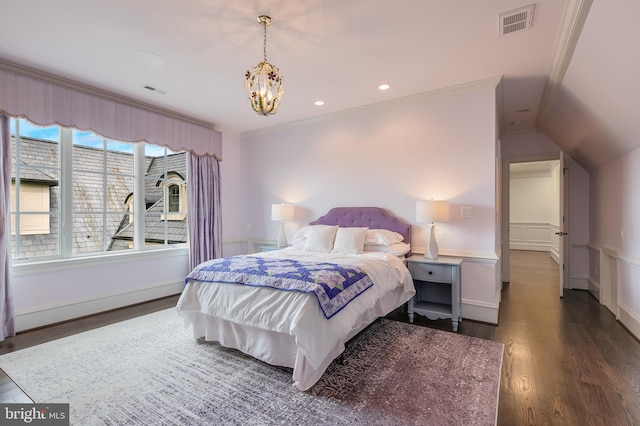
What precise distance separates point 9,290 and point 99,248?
3.29ft

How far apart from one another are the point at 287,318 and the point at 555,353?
2442 millimetres

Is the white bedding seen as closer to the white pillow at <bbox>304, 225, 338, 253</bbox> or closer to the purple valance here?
the white pillow at <bbox>304, 225, 338, 253</bbox>

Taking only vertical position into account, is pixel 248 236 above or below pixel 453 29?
below

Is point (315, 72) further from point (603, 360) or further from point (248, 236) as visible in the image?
point (603, 360)

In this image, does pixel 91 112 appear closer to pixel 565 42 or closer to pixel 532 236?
pixel 565 42

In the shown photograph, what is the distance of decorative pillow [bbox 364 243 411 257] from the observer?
3547 mm

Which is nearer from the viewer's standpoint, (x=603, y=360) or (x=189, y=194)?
(x=603, y=360)

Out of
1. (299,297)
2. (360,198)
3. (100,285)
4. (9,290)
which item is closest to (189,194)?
(100,285)

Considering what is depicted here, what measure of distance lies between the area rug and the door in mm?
2781

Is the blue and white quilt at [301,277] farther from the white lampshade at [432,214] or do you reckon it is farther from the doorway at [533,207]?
the doorway at [533,207]

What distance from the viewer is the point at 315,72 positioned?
3.29 meters

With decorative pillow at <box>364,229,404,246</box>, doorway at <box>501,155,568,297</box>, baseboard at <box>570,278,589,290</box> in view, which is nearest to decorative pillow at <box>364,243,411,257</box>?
decorative pillow at <box>364,229,404,246</box>

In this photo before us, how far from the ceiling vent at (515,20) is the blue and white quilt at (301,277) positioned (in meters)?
2.33

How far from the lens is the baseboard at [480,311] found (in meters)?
3.40
